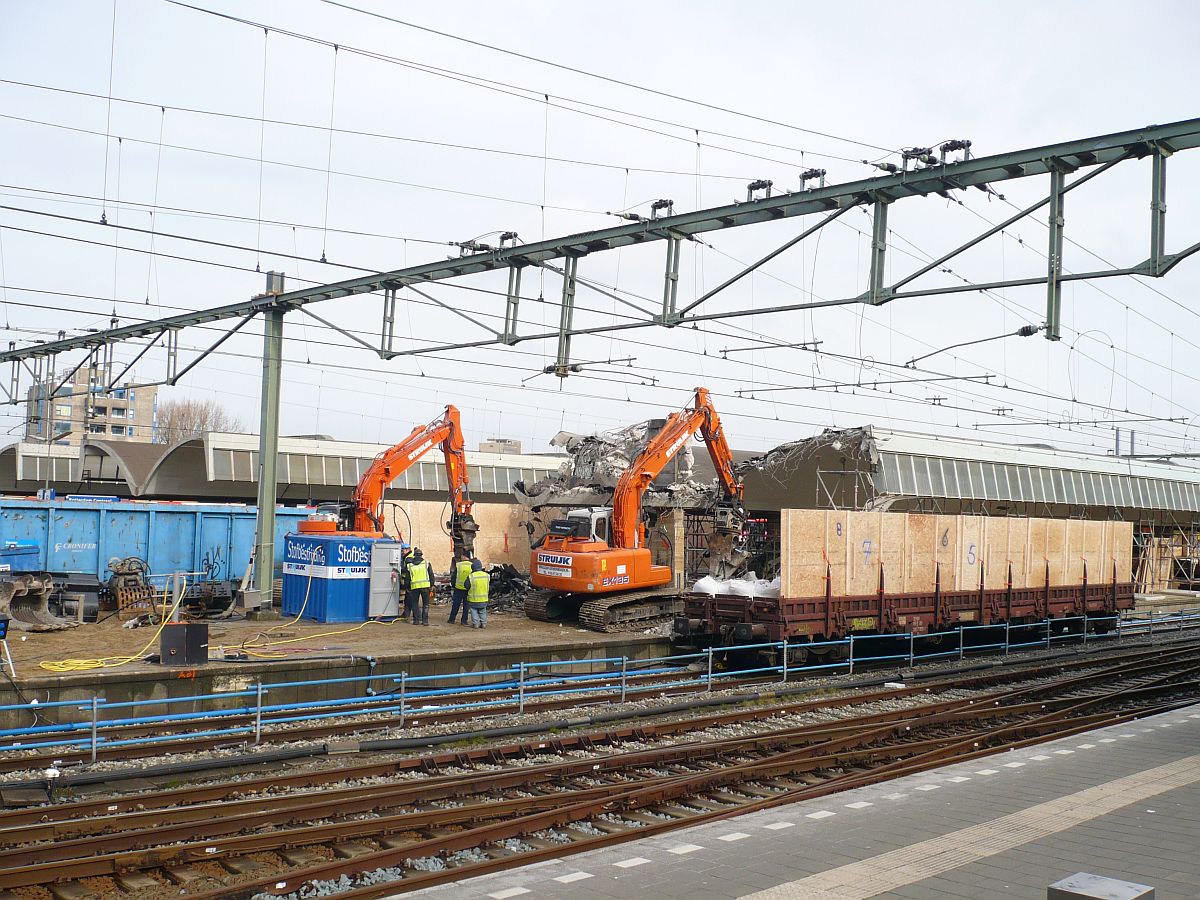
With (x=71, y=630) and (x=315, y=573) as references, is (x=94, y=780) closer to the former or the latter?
(x=71, y=630)

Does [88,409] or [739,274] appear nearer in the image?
[739,274]

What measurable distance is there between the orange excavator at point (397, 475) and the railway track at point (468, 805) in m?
11.9

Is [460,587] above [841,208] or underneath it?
underneath

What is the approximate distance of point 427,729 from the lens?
13203 millimetres

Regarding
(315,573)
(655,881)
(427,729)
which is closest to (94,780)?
(427,729)

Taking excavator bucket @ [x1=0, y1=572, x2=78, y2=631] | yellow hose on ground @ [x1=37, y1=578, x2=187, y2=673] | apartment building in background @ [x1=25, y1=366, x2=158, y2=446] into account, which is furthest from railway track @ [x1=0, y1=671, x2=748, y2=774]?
apartment building in background @ [x1=25, y1=366, x2=158, y2=446]

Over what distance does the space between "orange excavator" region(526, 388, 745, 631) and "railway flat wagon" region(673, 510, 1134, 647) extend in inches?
87.9

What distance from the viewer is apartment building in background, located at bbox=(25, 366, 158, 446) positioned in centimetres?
2545

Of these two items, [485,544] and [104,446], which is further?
[104,446]

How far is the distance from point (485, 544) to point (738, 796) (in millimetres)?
21564

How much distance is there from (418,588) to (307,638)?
3.29 m

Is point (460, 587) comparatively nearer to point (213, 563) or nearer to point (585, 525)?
point (585, 525)

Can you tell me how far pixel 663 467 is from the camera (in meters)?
24.9

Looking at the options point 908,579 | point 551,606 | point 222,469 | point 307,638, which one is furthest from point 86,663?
point 222,469
